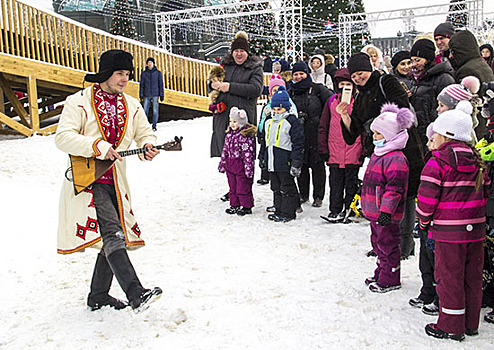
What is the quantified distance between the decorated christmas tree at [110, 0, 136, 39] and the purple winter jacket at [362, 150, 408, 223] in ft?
A: 78.9

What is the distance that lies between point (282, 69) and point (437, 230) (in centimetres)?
606

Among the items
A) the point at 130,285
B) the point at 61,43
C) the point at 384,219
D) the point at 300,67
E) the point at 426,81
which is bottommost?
the point at 130,285

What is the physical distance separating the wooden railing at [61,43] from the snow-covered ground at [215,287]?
6338mm

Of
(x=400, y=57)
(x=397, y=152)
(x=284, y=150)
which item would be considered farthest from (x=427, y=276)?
Result: (x=400, y=57)

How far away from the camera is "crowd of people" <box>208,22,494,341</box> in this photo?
3.40 metres

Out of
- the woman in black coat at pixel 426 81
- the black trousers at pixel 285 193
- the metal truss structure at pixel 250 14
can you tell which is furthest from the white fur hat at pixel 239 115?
the metal truss structure at pixel 250 14

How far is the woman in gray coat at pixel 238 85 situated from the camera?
23.2 feet

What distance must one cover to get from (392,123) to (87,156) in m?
2.35

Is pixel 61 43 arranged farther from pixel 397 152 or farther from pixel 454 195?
pixel 454 195

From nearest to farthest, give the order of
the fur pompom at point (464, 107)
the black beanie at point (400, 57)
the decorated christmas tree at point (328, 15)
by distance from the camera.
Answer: the fur pompom at point (464, 107) → the black beanie at point (400, 57) → the decorated christmas tree at point (328, 15)

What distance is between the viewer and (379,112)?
509cm

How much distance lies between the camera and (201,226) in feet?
21.3

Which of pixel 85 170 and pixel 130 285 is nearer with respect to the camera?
pixel 130 285

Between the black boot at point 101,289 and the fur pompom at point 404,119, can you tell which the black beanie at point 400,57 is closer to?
the fur pompom at point 404,119
